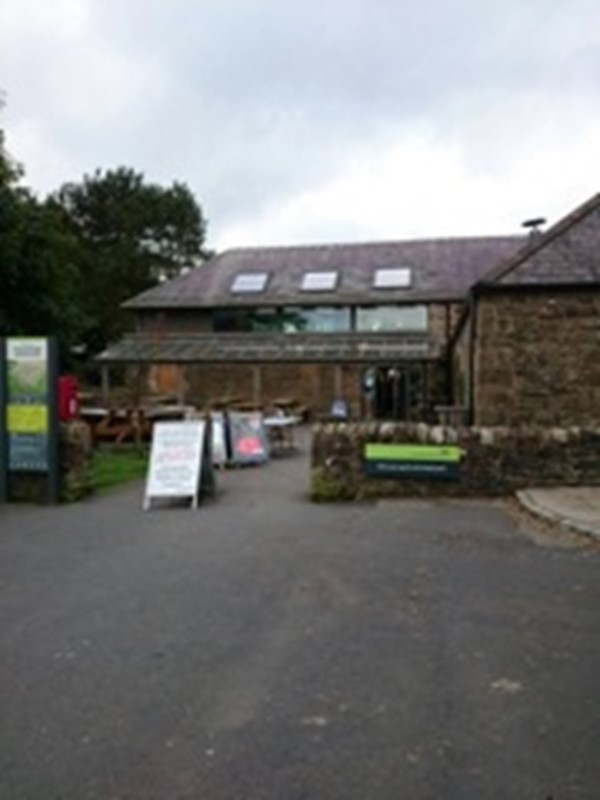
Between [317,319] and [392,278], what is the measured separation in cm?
368

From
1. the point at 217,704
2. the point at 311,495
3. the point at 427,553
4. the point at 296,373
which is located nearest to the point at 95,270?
the point at 296,373

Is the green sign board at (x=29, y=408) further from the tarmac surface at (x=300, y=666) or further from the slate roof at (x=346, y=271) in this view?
the slate roof at (x=346, y=271)

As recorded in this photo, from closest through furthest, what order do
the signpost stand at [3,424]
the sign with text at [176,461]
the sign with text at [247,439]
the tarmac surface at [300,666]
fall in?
the tarmac surface at [300,666] → the sign with text at [176,461] → the signpost stand at [3,424] → the sign with text at [247,439]

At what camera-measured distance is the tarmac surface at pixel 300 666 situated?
3549mm

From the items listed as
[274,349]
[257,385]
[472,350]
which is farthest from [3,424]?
[274,349]

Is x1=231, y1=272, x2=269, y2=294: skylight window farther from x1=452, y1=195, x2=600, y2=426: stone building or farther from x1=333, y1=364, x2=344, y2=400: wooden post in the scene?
x1=452, y1=195, x2=600, y2=426: stone building

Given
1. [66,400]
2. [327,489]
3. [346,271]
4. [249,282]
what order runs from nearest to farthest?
[327,489]
[66,400]
[346,271]
[249,282]

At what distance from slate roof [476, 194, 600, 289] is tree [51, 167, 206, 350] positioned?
41027 mm

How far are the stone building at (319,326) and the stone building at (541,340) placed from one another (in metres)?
14.9

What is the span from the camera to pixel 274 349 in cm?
3238

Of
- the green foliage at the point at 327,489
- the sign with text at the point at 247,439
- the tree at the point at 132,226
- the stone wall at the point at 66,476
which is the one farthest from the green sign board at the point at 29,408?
the tree at the point at 132,226

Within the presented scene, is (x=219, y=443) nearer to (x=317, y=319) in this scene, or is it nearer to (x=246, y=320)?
(x=317, y=319)

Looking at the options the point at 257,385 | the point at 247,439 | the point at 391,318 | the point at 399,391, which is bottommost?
the point at 247,439

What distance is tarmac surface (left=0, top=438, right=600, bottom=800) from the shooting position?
3549 mm
